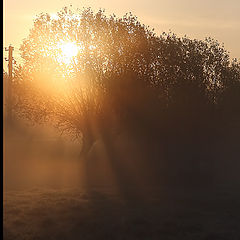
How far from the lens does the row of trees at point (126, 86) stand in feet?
137

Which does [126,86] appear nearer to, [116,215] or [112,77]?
[112,77]

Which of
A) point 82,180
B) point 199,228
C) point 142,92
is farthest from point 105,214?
point 142,92

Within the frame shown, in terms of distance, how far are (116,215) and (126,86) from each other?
72.6 feet

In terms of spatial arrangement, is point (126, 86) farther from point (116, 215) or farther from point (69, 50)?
point (116, 215)

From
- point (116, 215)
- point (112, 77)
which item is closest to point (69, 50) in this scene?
point (112, 77)

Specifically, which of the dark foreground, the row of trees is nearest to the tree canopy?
the row of trees

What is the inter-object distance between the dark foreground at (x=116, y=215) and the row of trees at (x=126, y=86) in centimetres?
1429

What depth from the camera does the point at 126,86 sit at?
41.7m

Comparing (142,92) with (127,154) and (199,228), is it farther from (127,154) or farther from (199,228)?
(199,228)

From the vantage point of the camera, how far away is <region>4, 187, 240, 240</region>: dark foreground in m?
16.7

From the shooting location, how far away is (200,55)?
46.5 metres

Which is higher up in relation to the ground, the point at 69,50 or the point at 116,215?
the point at 69,50

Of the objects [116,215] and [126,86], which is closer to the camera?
[116,215]

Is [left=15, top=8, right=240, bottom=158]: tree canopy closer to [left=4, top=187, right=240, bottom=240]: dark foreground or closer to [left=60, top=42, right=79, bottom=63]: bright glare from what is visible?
[left=60, top=42, right=79, bottom=63]: bright glare
